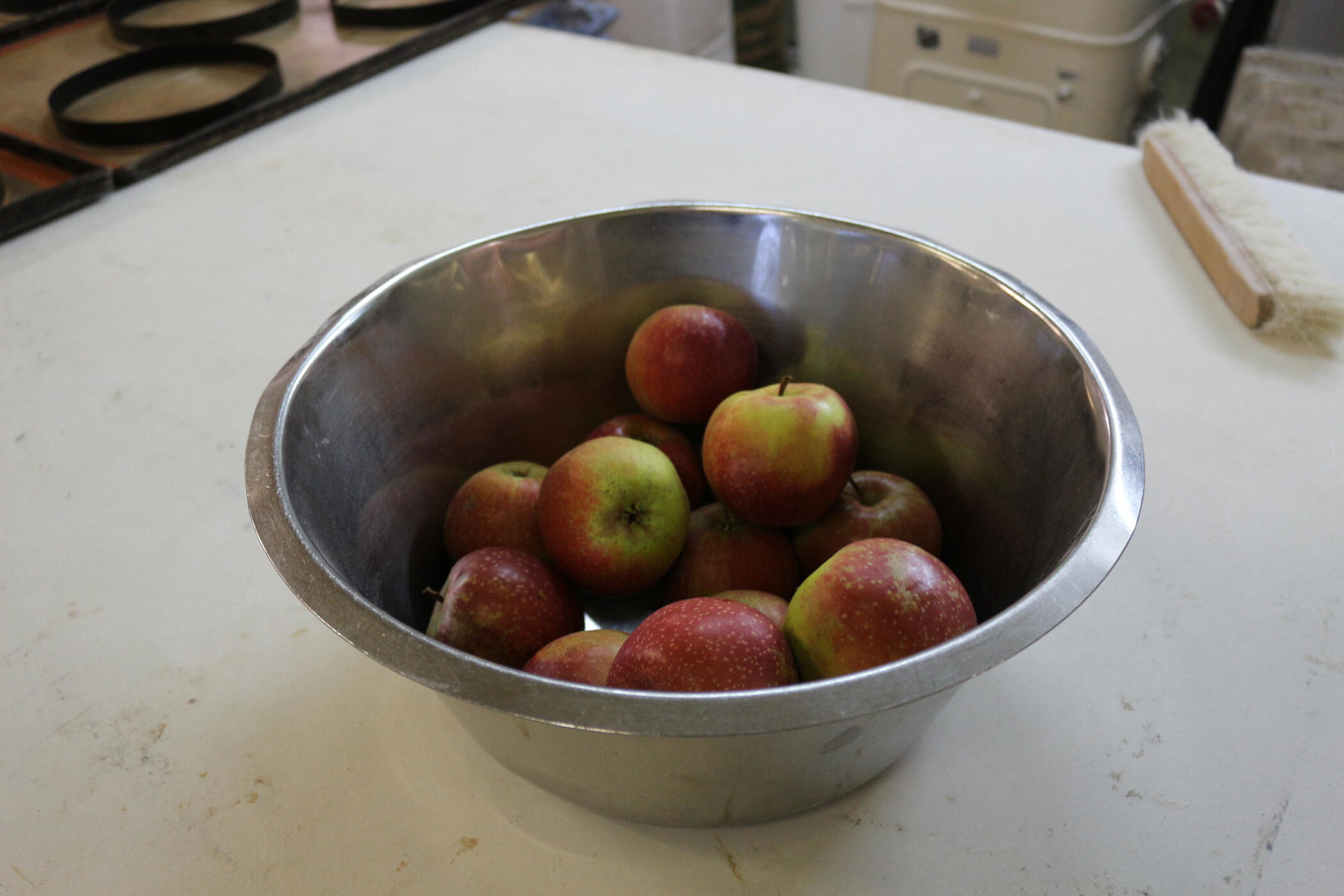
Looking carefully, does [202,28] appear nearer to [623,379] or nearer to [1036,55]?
[623,379]

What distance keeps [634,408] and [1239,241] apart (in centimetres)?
59

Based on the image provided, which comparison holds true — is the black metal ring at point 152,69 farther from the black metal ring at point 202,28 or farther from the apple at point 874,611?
the apple at point 874,611

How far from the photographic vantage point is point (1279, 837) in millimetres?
458

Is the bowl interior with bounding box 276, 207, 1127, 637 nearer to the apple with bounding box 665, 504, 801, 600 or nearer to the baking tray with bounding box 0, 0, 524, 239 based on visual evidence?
the apple with bounding box 665, 504, 801, 600

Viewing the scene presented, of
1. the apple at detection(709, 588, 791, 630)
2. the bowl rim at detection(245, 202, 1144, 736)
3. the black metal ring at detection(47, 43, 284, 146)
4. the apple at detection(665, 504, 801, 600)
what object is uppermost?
the bowl rim at detection(245, 202, 1144, 736)

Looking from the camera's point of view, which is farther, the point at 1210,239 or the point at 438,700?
the point at 1210,239

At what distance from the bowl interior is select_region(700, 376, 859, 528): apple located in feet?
0.29

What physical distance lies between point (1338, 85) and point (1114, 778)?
4.98 ft

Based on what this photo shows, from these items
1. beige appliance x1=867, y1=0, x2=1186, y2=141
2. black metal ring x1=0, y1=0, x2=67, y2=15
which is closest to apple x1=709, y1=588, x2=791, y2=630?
beige appliance x1=867, y1=0, x2=1186, y2=141

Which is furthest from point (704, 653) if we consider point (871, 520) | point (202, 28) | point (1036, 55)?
point (1036, 55)

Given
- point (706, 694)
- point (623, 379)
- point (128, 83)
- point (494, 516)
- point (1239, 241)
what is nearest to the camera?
point (706, 694)

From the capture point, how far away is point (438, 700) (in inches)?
21.2

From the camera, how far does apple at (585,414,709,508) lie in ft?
2.11

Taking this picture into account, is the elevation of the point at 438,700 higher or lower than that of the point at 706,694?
lower
